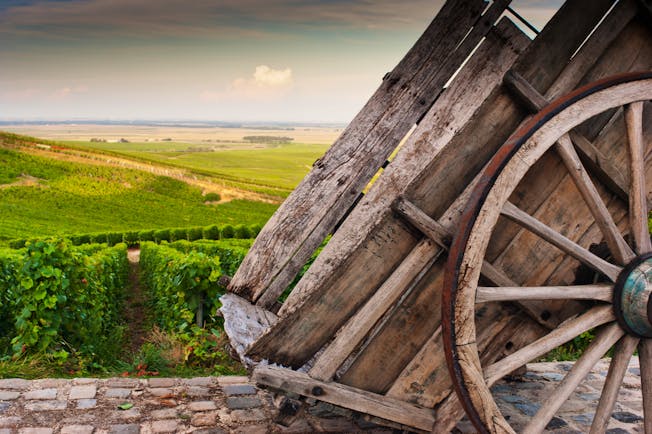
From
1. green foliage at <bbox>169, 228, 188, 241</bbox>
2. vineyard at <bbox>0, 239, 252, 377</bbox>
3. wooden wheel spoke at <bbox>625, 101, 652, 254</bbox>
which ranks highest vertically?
wooden wheel spoke at <bbox>625, 101, 652, 254</bbox>

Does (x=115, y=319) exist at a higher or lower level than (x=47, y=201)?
higher

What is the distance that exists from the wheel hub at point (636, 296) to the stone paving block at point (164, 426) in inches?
114

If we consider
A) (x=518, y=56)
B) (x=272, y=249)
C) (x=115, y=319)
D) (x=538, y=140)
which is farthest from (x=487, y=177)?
(x=115, y=319)

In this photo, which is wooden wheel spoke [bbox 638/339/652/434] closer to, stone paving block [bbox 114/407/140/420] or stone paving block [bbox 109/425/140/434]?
stone paving block [bbox 109/425/140/434]

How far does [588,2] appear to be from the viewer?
2.93 metres

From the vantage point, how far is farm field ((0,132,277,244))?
3681cm

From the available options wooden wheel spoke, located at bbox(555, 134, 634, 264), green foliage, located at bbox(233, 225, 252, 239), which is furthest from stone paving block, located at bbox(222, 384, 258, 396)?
green foliage, located at bbox(233, 225, 252, 239)

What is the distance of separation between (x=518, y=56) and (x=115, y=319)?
8505 millimetres

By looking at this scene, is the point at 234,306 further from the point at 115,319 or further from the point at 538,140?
the point at 115,319

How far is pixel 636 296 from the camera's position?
2883mm

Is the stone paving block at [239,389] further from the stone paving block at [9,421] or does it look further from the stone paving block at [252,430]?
the stone paving block at [9,421]

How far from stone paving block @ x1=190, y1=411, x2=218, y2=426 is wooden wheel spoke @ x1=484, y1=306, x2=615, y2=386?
222 cm

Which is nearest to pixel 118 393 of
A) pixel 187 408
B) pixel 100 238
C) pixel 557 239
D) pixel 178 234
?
pixel 187 408

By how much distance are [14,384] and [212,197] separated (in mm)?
40978
